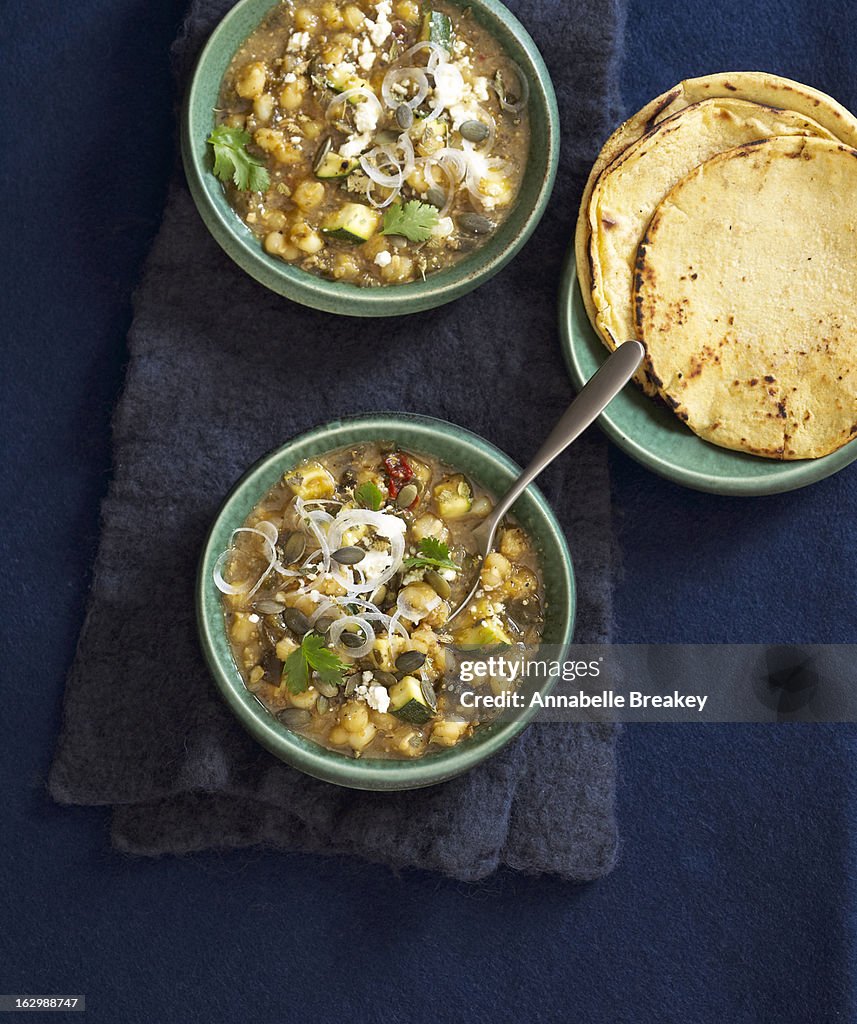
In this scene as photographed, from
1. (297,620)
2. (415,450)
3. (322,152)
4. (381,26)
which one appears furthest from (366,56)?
(297,620)

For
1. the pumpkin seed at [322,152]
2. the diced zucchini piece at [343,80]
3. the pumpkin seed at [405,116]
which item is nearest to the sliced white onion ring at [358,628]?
the pumpkin seed at [322,152]

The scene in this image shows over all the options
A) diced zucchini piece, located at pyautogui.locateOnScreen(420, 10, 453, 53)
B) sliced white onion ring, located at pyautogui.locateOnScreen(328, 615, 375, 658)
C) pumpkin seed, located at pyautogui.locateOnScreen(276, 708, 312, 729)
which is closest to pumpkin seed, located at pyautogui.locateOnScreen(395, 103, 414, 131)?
diced zucchini piece, located at pyautogui.locateOnScreen(420, 10, 453, 53)

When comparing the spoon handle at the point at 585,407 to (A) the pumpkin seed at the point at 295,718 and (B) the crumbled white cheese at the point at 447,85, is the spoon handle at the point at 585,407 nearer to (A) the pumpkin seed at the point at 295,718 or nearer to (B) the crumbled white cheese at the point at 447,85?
(A) the pumpkin seed at the point at 295,718

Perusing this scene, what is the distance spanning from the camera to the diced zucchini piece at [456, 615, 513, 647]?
2795mm

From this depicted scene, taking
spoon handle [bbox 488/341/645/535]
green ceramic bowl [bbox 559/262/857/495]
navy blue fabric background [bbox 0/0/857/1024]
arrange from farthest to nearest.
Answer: navy blue fabric background [bbox 0/0/857/1024] < green ceramic bowl [bbox 559/262/857/495] < spoon handle [bbox 488/341/645/535]

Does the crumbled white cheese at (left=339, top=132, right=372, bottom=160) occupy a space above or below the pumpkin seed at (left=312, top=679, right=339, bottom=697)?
above

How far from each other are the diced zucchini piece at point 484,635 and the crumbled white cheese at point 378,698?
251 mm

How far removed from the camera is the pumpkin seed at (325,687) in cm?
278

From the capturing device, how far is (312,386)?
310 cm

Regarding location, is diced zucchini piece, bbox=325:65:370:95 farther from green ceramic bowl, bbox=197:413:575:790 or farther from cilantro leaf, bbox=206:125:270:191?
green ceramic bowl, bbox=197:413:575:790

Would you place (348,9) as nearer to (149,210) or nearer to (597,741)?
(149,210)

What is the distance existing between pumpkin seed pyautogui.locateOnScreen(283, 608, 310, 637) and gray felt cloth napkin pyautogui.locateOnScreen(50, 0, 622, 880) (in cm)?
43

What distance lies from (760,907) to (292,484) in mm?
2008

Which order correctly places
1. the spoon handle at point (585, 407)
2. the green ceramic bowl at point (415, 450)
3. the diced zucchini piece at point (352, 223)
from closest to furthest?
1. the spoon handle at point (585, 407)
2. the green ceramic bowl at point (415, 450)
3. the diced zucchini piece at point (352, 223)
